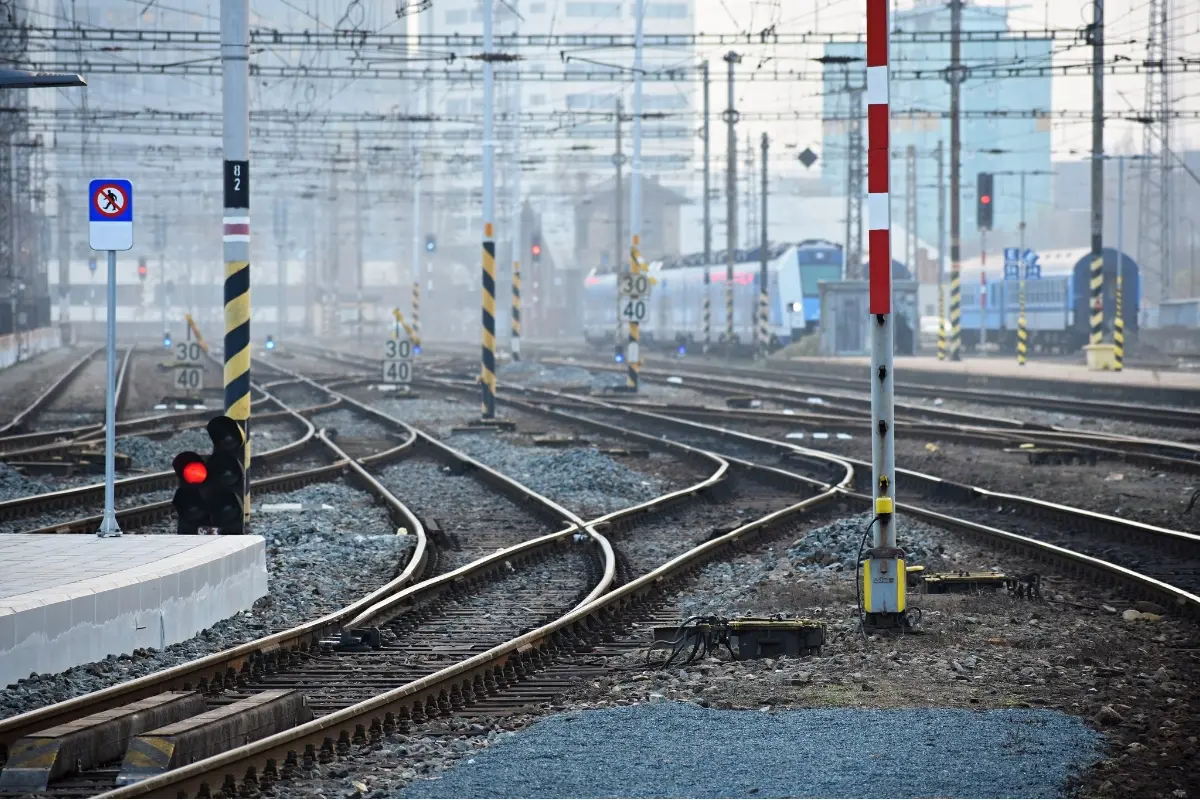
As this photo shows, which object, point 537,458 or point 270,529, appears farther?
point 537,458

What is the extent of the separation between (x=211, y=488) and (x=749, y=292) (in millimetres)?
44208

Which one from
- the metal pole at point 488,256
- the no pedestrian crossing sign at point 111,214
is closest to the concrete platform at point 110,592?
the no pedestrian crossing sign at point 111,214

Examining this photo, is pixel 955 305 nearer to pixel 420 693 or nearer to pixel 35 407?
pixel 35 407

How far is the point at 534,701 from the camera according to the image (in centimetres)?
825

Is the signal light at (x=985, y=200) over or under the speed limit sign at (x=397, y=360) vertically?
over

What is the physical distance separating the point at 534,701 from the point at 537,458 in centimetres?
1323

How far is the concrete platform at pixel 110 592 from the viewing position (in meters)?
8.26

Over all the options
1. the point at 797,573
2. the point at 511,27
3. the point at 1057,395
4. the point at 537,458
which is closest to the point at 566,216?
the point at 511,27

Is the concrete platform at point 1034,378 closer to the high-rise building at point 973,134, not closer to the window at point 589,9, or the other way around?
the high-rise building at point 973,134

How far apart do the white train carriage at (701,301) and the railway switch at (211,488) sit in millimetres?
34570

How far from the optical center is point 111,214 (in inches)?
467

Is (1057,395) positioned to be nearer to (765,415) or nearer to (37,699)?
(765,415)

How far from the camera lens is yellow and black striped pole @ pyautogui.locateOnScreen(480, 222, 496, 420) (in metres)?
26.8

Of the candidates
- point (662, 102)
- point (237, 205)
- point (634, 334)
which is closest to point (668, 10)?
point (662, 102)
